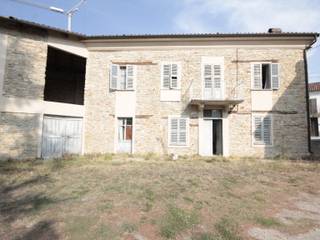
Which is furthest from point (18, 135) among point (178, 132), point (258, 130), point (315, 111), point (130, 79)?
point (315, 111)

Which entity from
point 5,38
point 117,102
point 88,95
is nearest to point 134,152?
point 117,102

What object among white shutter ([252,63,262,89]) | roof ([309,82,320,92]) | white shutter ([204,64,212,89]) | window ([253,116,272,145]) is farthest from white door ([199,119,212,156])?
roof ([309,82,320,92])

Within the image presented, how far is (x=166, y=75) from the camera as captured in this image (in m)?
13.8

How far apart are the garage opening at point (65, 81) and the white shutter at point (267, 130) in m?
12.1

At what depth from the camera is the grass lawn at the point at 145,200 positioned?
412 centimetres

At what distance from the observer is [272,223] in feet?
14.3

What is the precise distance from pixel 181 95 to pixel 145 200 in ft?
29.1

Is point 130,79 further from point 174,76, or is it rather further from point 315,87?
point 315,87

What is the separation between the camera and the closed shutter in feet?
42.8

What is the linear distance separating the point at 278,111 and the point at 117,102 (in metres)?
9.20

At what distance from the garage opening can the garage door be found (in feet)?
13.5

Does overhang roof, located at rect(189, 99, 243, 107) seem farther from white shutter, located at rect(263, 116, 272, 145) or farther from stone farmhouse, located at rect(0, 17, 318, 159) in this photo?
white shutter, located at rect(263, 116, 272, 145)

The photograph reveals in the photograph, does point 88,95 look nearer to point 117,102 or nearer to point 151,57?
point 117,102

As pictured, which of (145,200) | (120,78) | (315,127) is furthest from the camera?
(315,127)
